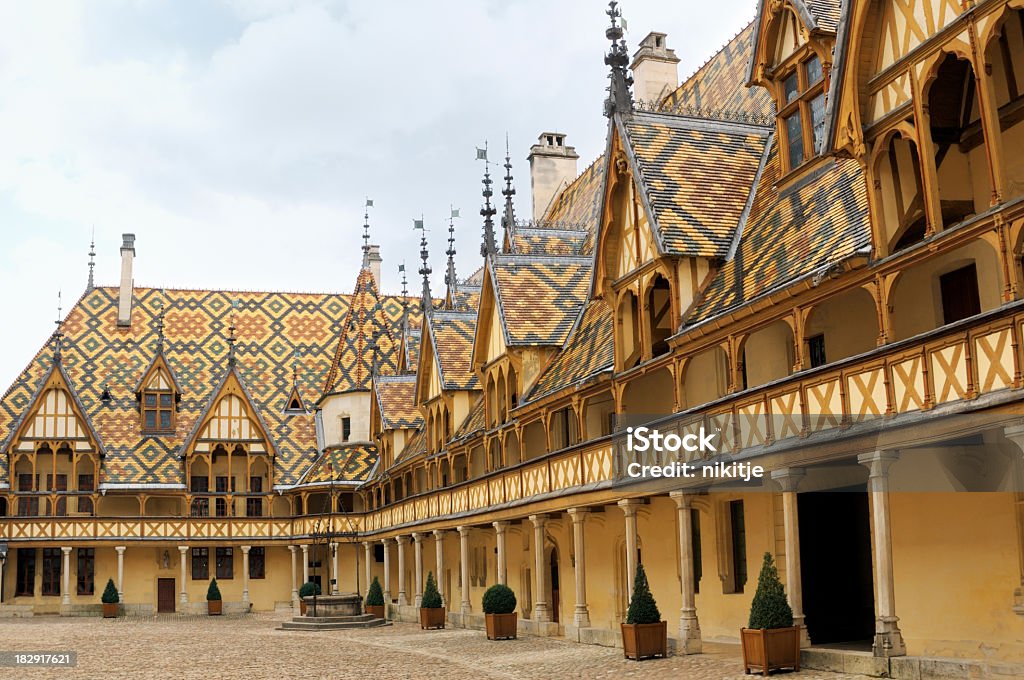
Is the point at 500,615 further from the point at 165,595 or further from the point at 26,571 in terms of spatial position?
the point at 26,571

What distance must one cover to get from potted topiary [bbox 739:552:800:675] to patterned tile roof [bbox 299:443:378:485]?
34186 mm

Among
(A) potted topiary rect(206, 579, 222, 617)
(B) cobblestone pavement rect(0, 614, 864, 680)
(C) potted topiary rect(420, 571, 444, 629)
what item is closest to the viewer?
(B) cobblestone pavement rect(0, 614, 864, 680)

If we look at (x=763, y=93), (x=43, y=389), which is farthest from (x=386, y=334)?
(x=763, y=93)

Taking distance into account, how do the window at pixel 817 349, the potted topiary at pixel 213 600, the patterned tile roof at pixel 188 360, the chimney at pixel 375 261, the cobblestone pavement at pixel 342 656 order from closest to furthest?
the cobblestone pavement at pixel 342 656
the window at pixel 817 349
the potted topiary at pixel 213 600
the patterned tile roof at pixel 188 360
the chimney at pixel 375 261

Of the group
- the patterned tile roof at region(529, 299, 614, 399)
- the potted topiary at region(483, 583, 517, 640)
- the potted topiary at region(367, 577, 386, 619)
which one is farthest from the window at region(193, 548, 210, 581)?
the patterned tile roof at region(529, 299, 614, 399)

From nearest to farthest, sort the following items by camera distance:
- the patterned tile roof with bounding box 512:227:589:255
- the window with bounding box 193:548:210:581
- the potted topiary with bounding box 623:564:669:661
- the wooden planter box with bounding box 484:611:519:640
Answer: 1. the potted topiary with bounding box 623:564:669:661
2. the wooden planter box with bounding box 484:611:519:640
3. the patterned tile roof with bounding box 512:227:589:255
4. the window with bounding box 193:548:210:581

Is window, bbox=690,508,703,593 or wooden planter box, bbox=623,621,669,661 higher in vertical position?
window, bbox=690,508,703,593

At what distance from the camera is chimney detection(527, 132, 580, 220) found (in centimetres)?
4356

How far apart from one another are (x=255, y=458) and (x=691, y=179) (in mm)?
32706

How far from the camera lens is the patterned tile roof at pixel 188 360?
4928cm

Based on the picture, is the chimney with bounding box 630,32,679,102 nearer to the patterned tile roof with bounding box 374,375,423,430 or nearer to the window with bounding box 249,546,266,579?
the patterned tile roof with bounding box 374,375,423,430

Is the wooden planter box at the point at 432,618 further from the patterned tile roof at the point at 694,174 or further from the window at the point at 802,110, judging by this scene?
the window at the point at 802,110

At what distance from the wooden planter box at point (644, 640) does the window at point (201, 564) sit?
1333 inches

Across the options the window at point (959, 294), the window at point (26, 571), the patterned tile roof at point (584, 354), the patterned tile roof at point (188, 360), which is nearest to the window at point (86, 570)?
the window at point (26, 571)
